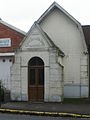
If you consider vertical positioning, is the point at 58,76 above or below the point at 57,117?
above

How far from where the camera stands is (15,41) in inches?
947

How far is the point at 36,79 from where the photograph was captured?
1955cm

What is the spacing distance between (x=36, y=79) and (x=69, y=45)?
13.4 ft

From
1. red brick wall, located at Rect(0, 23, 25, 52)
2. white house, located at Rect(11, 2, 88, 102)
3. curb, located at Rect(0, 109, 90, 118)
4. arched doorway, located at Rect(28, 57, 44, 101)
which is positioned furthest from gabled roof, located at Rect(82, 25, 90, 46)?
curb, located at Rect(0, 109, 90, 118)

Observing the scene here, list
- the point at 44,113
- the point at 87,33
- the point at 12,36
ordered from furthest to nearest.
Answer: the point at 12,36
the point at 87,33
the point at 44,113

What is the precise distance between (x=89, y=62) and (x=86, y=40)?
69.5 inches

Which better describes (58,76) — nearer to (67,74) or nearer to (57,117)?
(67,74)

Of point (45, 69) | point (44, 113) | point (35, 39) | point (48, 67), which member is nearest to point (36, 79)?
point (45, 69)

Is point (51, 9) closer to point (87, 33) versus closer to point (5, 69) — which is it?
point (87, 33)

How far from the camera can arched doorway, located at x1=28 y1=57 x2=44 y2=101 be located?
19359 millimetres

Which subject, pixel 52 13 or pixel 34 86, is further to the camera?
pixel 52 13

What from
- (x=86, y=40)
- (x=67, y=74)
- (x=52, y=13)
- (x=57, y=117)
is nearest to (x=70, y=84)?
(x=67, y=74)

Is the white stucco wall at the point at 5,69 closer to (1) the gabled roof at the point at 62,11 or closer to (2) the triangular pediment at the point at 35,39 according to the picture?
Answer: (1) the gabled roof at the point at 62,11

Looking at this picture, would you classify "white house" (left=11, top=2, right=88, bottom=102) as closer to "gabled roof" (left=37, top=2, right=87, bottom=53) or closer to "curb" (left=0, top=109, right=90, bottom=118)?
"gabled roof" (left=37, top=2, right=87, bottom=53)
